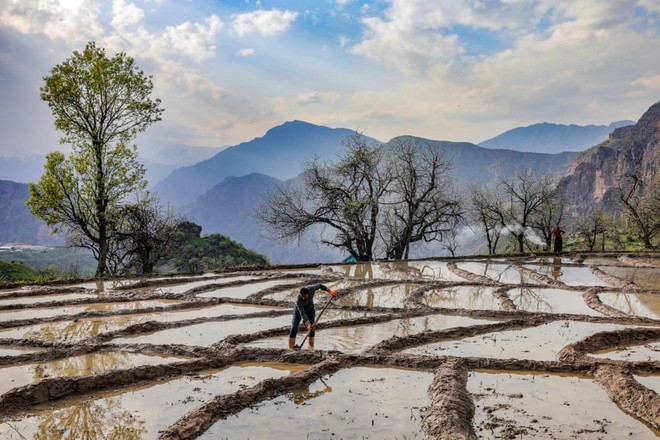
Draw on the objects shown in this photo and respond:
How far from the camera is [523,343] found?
465 inches

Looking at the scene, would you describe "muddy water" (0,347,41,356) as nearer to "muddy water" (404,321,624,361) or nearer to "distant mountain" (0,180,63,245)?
"muddy water" (404,321,624,361)

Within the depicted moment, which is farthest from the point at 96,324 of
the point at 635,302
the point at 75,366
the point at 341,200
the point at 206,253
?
the point at 206,253

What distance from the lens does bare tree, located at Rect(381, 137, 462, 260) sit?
33.2 meters

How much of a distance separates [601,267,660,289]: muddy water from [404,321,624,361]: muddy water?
875cm

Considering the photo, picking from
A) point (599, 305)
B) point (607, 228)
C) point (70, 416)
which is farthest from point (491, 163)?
point (70, 416)

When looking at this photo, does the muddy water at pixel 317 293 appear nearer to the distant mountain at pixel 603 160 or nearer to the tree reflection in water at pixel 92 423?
the tree reflection in water at pixel 92 423

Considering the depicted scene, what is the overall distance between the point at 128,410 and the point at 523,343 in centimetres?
871

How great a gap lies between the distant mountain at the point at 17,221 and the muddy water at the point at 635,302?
139 m

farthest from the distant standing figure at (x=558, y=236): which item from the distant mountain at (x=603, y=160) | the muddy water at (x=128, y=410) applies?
the distant mountain at (x=603, y=160)

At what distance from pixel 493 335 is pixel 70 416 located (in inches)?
378

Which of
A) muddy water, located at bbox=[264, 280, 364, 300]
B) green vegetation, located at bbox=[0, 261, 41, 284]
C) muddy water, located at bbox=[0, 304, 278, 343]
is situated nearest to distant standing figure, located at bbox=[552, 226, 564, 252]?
muddy water, located at bbox=[264, 280, 364, 300]

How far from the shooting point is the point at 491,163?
183250mm

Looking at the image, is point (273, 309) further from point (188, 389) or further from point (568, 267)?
point (568, 267)

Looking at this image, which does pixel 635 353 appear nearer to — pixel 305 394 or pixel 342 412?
pixel 342 412
